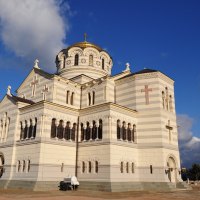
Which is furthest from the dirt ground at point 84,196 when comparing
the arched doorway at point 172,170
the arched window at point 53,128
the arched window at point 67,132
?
the arched window at point 67,132

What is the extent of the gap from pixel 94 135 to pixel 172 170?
35.2 feet

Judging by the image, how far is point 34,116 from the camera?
28656mm

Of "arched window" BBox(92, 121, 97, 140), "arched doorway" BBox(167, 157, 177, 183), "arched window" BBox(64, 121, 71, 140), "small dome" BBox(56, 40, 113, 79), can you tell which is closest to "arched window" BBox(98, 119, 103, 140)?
"arched window" BBox(92, 121, 97, 140)

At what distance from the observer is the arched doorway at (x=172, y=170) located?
30141 millimetres

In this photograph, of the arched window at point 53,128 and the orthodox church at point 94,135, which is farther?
the arched window at point 53,128

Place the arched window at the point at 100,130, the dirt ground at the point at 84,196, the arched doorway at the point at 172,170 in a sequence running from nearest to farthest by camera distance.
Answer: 1. the dirt ground at the point at 84,196
2. the arched window at the point at 100,130
3. the arched doorway at the point at 172,170

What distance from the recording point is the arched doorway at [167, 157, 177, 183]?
98.9 feet

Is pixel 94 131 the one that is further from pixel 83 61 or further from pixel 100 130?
pixel 83 61

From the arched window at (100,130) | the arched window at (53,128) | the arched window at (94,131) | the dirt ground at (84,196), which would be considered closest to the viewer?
the dirt ground at (84,196)

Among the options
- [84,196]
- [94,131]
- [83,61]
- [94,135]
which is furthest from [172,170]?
[83,61]

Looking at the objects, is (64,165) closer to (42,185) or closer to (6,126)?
(42,185)

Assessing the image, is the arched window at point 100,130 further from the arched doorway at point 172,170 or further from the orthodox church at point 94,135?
the arched doorway at point 172,170

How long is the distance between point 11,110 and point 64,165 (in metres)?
10.2

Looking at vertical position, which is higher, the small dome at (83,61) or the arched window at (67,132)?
the small dome at (83,61)
